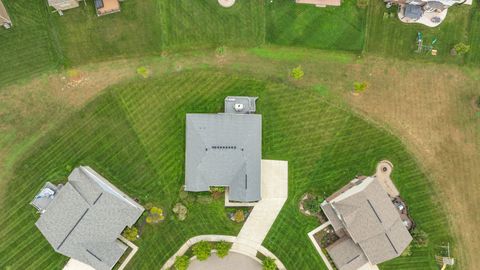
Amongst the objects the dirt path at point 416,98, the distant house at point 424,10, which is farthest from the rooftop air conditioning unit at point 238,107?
the distant house at point 424,10

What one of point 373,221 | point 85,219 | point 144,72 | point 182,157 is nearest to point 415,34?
point 373,221

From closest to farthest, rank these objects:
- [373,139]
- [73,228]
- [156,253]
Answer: [73,228]
[156,253]
[373,139]

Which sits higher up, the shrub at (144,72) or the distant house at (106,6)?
the distant house at (106,6)

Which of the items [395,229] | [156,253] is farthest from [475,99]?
[156,253]

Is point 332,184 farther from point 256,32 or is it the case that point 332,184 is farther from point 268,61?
point 256,32

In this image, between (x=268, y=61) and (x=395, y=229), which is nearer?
(x=395, y=229)

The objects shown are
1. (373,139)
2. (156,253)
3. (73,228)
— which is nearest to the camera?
(73,228)

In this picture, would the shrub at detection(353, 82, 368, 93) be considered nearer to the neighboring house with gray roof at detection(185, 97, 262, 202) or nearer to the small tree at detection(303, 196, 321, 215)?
the neighboring house with gray roof at detection(185, 97, 262, 202)

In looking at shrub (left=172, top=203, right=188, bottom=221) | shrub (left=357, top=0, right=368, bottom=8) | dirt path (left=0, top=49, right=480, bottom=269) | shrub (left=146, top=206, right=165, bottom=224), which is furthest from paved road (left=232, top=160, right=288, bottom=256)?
shrub (left=357, top=0, right=368, bottom=8)

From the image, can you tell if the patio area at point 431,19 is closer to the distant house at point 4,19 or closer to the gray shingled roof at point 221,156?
the gray shingled roof at point 221,156
